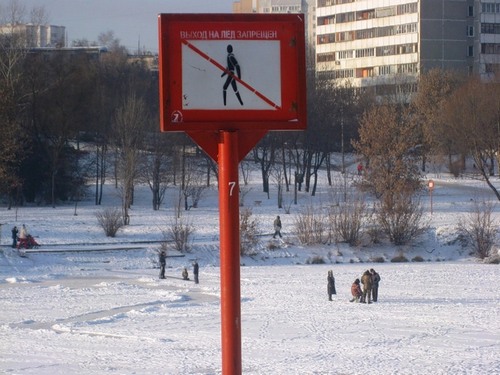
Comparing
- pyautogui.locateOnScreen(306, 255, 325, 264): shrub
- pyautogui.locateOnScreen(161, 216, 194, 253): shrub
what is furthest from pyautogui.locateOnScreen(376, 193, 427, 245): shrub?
pyautogui.locateOnScreen(161, 216, 194, 253): shrub

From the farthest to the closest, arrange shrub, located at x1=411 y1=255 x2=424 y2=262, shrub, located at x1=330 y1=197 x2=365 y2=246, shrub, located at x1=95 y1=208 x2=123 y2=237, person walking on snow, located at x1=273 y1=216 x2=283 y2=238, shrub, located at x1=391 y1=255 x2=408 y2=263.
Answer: shrub, located at x1=330 y1=197 x2=365 y2=246 → shrub, located at x1=95 y1=208 x2=123 y2=237 → shrub, located at x1=411 y1=255 x2=424 y2=262 → shrub, located at x1=391 y1=255 x2=408 y2=263 → person walking on snow, located at x1=273 y1=216 x2=283 y2=238

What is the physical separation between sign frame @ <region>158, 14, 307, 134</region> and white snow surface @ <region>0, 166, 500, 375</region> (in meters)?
12.4

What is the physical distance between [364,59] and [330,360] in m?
79.8

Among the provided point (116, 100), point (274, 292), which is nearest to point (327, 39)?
point (116, 100)

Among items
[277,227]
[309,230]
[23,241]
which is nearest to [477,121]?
[309,230]

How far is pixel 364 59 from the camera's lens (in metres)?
96.4

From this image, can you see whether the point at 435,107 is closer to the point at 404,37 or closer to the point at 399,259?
the point at 404,37

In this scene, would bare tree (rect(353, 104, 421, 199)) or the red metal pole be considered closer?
the red metal pole

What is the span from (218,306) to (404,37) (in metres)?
67.4

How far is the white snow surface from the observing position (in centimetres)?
1944

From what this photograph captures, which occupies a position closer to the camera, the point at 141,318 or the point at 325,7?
the point at 141,318

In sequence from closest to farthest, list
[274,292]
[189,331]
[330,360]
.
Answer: [330,360]
[189,331]
[274,292]

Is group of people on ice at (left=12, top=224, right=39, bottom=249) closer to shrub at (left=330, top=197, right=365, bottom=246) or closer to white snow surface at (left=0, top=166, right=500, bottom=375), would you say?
white snow surface at (left=0, top=166, right=500, bottom=375)

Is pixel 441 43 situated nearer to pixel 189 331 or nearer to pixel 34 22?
pixel 34 22
